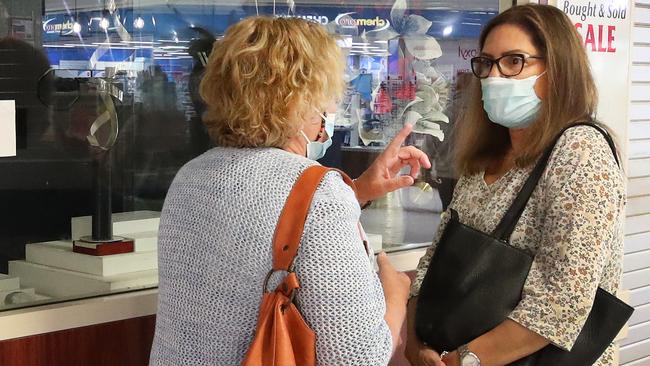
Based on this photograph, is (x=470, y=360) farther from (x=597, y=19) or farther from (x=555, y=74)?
(x=597, y=19)

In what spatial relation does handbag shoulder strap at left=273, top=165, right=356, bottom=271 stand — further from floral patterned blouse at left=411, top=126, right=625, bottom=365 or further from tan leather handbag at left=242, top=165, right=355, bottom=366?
floral patterned blouse at left=411, top=126, right=625, bottom=365

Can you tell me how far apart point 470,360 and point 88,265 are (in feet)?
3.90

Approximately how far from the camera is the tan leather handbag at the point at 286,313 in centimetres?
181

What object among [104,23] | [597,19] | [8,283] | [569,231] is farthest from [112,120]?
[597,19]

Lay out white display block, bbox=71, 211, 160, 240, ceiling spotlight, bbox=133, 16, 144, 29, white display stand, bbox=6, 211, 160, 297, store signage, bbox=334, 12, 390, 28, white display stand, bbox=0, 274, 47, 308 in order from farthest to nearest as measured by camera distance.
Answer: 1. store signage, bbox=334, 12, 390, 28
2. ceiling spotlight, bbox=133, 16, 144, 29
3. white display block, bbox=71, 211, 160, 240
4. white display stand, bbox=6, 211, 160, 297
5. white display stand, bbox=0, 274, 47, 308

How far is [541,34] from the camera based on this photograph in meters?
2.49

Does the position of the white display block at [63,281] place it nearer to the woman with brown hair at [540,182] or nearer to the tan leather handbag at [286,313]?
the woman with brown hair at [540,182]

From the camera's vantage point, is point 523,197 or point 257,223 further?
point 523,197

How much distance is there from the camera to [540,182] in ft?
7.81

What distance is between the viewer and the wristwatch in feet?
7.82

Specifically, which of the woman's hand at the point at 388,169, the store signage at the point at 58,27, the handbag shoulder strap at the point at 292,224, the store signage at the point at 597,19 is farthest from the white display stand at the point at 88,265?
the store signage at the point at 597,19

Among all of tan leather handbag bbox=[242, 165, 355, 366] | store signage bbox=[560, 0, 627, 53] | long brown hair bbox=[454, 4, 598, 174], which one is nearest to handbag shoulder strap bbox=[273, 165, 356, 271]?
tan leather handbag bbox=[242, 165, 355, 366]

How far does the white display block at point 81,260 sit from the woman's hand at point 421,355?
0.89 metres

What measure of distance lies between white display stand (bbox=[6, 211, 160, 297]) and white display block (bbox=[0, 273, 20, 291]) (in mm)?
13
